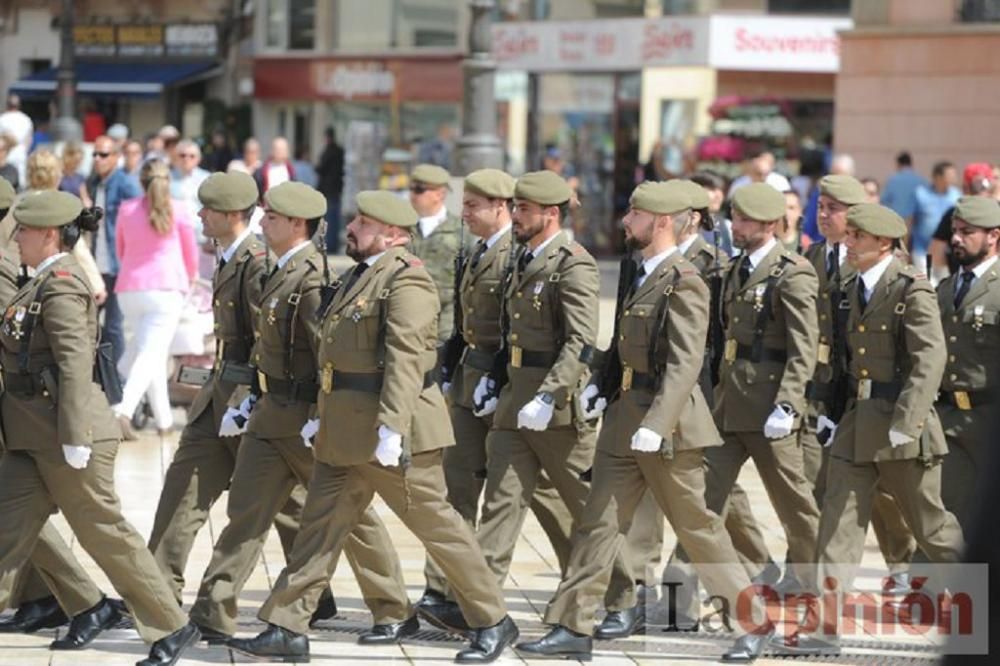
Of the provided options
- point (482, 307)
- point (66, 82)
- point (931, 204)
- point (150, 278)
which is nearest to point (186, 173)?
point (150, 278)

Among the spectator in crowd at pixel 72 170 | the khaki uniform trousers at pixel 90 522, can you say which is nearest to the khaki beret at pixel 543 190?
the khaki uniform trousers at pixel 90 522

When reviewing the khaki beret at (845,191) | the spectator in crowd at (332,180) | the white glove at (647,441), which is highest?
the khaki beret at (845,191)

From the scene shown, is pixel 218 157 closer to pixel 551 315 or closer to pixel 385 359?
pixel 551 315

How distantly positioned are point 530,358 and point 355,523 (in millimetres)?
1165

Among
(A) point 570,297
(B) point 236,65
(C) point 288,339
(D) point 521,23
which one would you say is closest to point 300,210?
(C) point 288,339

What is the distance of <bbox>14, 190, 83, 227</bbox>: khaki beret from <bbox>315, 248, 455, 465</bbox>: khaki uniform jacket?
1.03 metres

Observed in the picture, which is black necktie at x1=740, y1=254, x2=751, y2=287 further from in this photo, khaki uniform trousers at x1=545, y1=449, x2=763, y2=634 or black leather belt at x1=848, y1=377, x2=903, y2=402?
khaki uniform trousers at x1=545, y1=449, x2=763, y2=634

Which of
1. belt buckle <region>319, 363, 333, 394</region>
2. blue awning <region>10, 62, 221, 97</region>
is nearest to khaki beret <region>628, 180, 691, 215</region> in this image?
belt buckle <region>319, 363, 333, 394</region>

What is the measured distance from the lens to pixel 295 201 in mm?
7836

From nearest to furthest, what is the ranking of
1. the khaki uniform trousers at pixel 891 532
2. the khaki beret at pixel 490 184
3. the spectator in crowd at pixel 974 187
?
the khaki beret at pixel 490 184, the khaki uniform trousers at pixel 891 532, the spectator in crowd at pixel 974 187

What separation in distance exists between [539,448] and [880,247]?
5.24 feet

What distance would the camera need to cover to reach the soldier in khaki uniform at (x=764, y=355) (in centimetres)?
832

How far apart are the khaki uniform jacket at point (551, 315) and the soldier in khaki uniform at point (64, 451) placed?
169 cm

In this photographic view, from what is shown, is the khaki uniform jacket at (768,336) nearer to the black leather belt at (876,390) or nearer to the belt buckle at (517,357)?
the black leather belt at (876,390)
